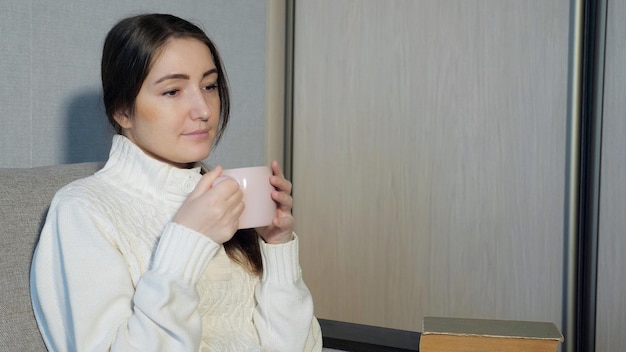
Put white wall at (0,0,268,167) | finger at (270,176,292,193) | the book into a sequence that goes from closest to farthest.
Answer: the book → finger at (270,176,292,193) → white wall at (0,0,268,167)

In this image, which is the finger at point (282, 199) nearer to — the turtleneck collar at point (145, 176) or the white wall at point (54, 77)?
the turtleneck collar at point (145, 176)

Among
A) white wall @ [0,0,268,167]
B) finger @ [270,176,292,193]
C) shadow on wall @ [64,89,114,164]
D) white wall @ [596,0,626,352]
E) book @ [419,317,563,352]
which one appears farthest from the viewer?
white wall @ [596,0,626,352]

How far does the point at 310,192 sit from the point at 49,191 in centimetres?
160

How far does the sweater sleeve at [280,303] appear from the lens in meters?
1.37

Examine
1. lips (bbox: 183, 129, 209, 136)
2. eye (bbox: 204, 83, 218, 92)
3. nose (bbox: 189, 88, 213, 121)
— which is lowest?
lips (bbox: 183, 129, 209, 136)

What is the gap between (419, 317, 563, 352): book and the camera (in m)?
1.08

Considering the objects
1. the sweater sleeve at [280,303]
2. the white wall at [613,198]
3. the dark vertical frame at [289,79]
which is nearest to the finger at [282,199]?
the sweater sleeve at [280,303]

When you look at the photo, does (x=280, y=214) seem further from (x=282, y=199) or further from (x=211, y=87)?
(x=211, y=87)

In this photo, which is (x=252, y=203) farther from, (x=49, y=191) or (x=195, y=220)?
(x=49, y=191)

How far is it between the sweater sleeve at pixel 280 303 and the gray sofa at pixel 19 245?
1.24 feet

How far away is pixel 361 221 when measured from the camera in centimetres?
271

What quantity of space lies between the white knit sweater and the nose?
3.9 inches

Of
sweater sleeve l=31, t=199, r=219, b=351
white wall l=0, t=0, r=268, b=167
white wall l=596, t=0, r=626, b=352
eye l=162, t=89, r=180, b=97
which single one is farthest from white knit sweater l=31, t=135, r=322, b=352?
white wall l=596, t=0, r=626, b=352

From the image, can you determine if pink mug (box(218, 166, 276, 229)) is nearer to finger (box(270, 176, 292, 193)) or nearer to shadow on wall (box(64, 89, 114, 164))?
finger (box(270, 176, 292, 193))
